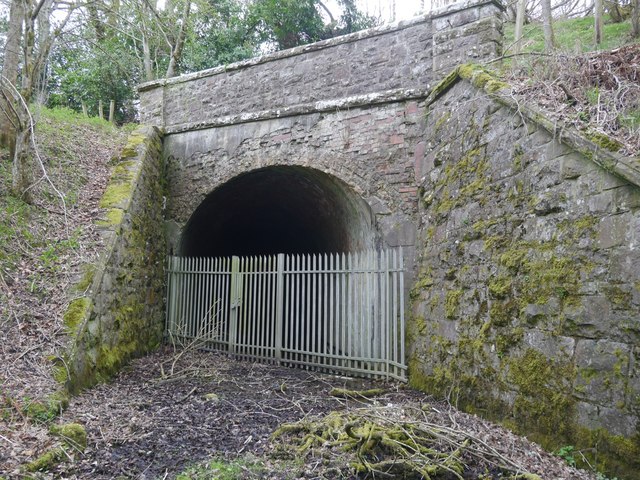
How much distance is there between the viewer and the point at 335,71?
7977 mm

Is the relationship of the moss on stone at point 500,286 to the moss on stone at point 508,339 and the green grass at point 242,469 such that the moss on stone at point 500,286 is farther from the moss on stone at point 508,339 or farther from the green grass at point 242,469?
the green grass at point 242,469

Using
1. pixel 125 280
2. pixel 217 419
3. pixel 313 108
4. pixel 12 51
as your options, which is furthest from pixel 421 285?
pixel 12 51

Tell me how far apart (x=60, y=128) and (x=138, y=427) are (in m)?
8.69

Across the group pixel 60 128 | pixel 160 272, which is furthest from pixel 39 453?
pixel 60 128

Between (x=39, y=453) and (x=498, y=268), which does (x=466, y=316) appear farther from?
(x=39, y=453)

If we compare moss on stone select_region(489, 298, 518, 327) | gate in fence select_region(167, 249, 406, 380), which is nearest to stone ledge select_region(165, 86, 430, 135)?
gate in fence select_region(167, 249, 406, 380)

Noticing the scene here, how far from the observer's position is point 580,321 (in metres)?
3.75

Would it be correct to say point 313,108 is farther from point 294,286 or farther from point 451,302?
point 451,302

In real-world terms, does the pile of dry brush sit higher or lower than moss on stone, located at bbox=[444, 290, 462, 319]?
higher

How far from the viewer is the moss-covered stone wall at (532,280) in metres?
3.47

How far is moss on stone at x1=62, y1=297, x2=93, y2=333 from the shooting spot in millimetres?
5641

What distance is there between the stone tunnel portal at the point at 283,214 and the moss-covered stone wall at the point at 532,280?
202 cm

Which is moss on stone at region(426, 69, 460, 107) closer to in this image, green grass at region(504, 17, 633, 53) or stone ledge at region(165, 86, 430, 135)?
stone ledge at region(165, 86, 430, 135)

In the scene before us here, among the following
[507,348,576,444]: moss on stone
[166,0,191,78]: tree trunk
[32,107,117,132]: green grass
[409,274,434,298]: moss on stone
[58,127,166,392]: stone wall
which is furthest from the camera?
[166,0,191,78]: tree trunk
